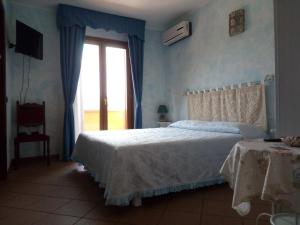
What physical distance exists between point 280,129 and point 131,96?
373 centimetres

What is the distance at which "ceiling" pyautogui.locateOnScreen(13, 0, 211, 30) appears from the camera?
3816mm

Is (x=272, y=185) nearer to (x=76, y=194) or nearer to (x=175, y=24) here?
(x=76, y=194)

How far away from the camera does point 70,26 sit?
399cm

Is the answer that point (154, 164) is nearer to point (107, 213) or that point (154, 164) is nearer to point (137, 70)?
point (107, 213)

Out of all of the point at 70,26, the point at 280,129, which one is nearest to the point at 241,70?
the point at 280,129

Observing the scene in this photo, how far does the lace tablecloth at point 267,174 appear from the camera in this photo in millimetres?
1026

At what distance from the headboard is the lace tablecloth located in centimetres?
194

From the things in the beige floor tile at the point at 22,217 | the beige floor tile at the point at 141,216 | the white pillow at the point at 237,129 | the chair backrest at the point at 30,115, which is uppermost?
the chair backrest at the point at 30,115

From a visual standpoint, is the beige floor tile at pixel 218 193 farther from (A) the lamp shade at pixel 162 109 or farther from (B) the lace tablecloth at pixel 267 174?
(A) the lamp shade at pixel 162 109

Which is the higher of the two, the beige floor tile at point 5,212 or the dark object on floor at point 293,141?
the dark object on floor at point 293,141

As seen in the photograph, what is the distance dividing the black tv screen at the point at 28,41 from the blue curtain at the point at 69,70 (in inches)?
14.6

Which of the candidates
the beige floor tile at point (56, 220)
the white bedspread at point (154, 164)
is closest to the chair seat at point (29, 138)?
the white bedspread at point (154, 164)

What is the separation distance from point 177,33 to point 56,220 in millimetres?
3784

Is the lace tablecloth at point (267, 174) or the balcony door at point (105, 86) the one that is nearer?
the lace tablecloth at point (267, 174)
